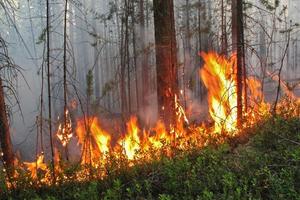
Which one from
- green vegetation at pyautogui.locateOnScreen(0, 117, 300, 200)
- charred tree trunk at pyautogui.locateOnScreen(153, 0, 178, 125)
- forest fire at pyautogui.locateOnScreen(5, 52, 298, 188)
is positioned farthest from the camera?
charred tree trunk at pyautogui.locateOnScreen(153, 0, 178, 125)

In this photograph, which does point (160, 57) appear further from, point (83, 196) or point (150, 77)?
point (150, 77)

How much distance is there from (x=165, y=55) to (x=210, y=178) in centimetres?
498

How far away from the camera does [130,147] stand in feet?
29.0

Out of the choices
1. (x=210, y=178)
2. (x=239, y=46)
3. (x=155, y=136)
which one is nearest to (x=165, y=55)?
(x=239, y=46)

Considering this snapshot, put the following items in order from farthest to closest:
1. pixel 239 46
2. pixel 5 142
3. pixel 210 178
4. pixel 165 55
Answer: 1. pixel 165 55
2. pixel 239 46
3. pixel 5 142
4. pixel 210 178

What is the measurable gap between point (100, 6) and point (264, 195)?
62912 millimetres

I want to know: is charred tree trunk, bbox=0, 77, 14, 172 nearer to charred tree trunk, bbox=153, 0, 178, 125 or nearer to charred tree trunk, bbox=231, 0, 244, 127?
charred tree trunk, bbox=153, 0, 178, 125

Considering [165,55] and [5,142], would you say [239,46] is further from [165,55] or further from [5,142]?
[5,142]

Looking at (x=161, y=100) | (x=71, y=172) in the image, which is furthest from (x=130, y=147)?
(x=71, y=172)

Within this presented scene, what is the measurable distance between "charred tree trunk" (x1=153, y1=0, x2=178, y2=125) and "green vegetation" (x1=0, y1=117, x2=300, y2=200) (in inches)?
117

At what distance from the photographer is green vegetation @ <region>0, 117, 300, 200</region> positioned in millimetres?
4816

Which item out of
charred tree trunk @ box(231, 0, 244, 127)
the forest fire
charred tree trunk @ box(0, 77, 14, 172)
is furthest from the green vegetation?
charred tree trunk @ box(231, 0, 244, 127)

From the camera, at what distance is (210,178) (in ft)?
17.8

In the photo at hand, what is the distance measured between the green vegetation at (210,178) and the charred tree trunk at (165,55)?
2.97m
